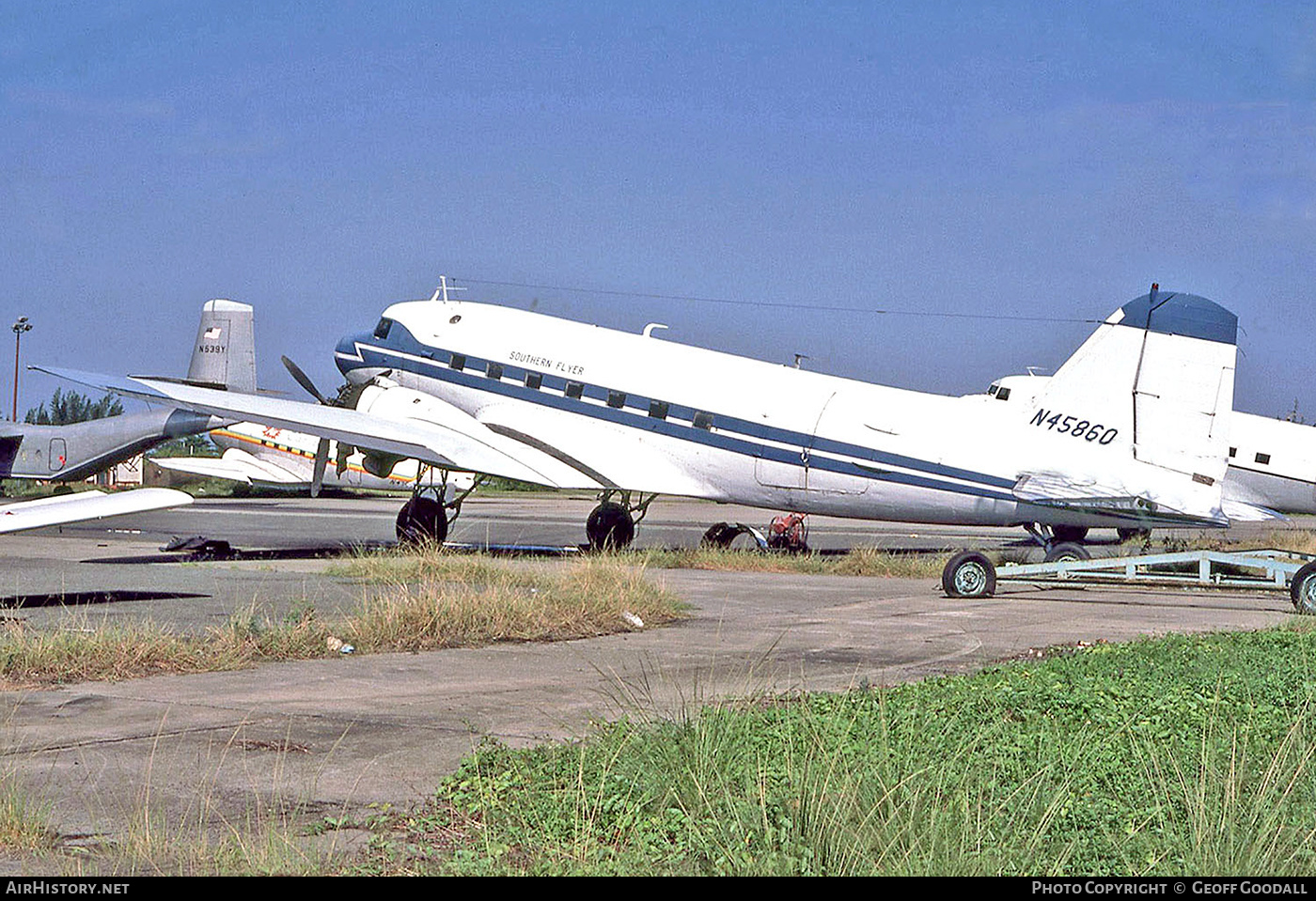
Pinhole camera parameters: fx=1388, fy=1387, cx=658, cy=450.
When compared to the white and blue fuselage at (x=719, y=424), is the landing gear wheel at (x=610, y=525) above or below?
below

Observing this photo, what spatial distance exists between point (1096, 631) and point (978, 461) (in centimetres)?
776

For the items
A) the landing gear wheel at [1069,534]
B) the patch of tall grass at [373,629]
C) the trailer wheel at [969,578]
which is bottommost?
the patch of tall grass at [373,629]

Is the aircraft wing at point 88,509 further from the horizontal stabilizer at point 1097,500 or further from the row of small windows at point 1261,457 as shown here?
the row of small windows at point 1261,457

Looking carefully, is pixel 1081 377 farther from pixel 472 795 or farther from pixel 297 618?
pixel 472 795

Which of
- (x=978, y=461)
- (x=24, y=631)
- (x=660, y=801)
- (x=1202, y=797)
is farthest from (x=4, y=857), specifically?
(x=978, y=461)

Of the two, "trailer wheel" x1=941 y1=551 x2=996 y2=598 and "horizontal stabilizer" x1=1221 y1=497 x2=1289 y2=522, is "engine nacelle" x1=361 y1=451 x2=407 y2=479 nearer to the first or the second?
"trailer wheel" x1=941 y1=551 x2=996 y2=598

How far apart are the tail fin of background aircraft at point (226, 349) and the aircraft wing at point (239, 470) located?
4.26 meters

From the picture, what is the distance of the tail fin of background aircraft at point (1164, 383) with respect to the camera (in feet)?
67.8

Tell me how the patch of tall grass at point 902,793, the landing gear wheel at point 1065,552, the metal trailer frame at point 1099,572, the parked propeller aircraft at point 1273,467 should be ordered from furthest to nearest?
the parked propeller aircraft at point 1273,467
the landing gear wheel at point 1065,552
the metal trailer frame at point 1099,572
the patch of tall grass at point 902,793

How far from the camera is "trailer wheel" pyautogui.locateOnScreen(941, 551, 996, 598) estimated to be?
1858 centimetres

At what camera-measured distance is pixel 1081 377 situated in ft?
71.7

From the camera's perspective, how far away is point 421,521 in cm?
2719

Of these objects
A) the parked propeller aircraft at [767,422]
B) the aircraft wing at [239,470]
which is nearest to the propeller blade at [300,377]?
the parked propeller aircraft at [767,422]

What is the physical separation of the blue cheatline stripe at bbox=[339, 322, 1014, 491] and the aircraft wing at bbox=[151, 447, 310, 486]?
58.2ft
